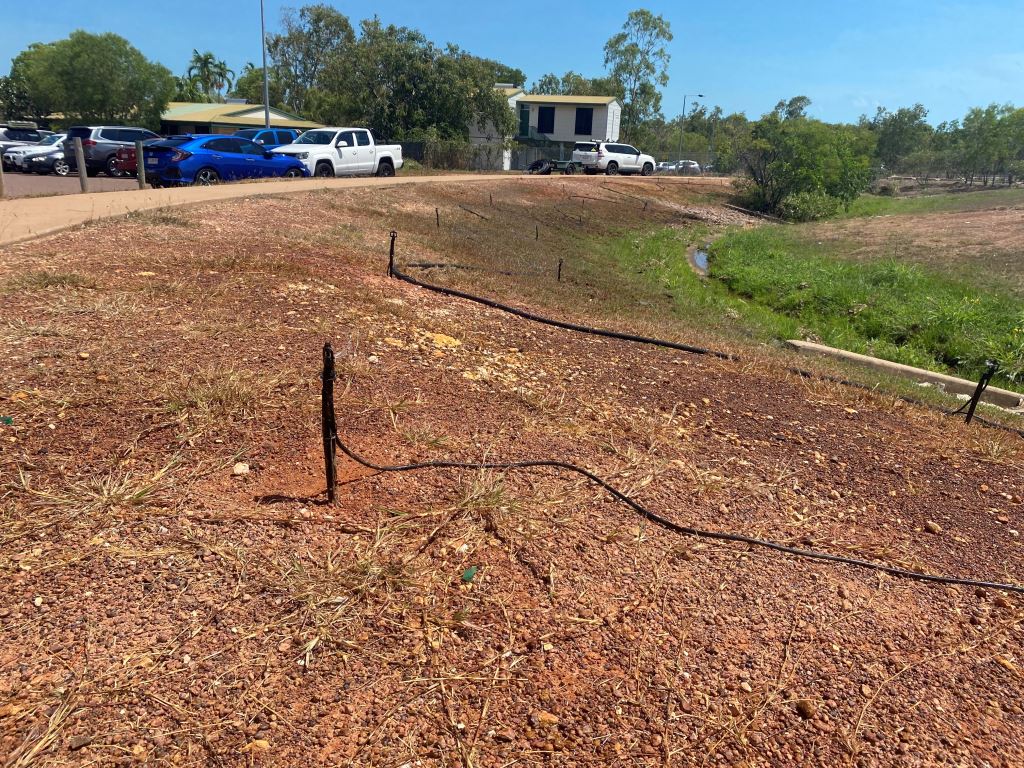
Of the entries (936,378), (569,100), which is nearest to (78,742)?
(936,378)

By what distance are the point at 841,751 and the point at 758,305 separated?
1254 cm

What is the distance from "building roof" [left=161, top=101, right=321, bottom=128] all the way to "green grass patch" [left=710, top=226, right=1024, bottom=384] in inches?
1479

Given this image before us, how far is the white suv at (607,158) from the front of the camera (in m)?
36.2

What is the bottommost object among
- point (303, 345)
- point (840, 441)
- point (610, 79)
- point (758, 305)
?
point (758, 305)

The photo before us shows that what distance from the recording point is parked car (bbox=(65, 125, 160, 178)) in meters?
21.1

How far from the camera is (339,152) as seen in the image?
21469 mm

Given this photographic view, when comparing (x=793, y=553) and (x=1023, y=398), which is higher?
(x=793, y=553)

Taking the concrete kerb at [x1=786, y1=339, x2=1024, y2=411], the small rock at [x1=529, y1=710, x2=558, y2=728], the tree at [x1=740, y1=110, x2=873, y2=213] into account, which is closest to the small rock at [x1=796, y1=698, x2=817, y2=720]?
the small rock at [x1=529, y1=710, x2=558, y2=728]

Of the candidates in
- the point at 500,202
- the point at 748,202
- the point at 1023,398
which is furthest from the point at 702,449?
the point at 748,202

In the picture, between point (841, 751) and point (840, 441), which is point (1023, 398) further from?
point (841, 751)

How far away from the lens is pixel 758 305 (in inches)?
553

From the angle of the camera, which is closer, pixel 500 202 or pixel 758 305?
pixel 758 305

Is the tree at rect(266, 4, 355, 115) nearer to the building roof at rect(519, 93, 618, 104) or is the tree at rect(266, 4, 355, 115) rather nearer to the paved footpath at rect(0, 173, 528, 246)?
the building roof at rect(519, 93, 618, 104)

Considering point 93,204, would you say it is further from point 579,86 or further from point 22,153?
point 579,86
